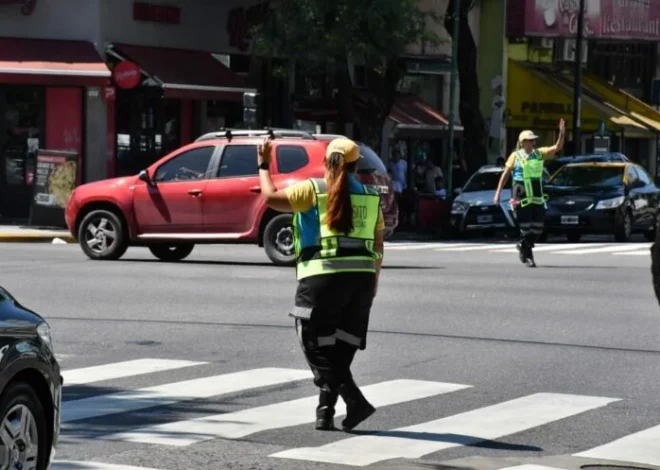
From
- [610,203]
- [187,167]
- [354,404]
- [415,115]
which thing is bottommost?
[610,203]

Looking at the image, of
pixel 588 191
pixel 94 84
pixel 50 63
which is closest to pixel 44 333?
pixel 588 191

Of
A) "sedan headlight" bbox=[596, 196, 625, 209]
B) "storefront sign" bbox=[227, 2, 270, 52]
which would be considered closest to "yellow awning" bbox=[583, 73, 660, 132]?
"storefront sign" bbox=[227, 2, 270, 52]

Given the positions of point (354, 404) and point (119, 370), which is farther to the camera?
point (119, 370)

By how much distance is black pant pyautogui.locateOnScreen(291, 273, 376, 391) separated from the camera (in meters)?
10.5

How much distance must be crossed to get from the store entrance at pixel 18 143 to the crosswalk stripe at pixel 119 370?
23.5m

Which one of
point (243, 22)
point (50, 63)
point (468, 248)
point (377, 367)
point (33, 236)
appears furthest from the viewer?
point (243, 22)

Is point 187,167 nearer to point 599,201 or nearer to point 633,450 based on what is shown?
point 599,201

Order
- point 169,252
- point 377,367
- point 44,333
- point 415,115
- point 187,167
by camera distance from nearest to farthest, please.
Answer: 1. point 44,333
2. point 377,367
3. point 187,167
4. point 169,252
5. point 415,115

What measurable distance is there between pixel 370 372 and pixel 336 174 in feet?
10.1

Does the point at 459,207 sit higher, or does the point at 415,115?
the point at 415,115

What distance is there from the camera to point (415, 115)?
157 feet

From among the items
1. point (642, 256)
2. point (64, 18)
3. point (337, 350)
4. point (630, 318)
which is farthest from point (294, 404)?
point (64, 18)

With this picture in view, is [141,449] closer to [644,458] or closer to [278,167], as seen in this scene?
[644,458]

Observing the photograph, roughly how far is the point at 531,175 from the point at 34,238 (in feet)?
38.1
